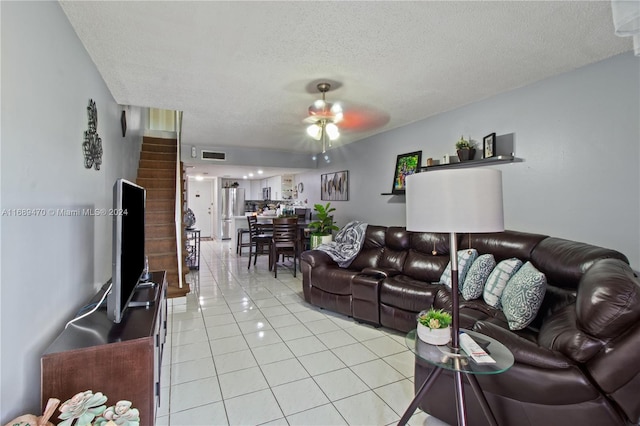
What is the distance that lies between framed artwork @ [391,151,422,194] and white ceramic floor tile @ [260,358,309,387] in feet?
9.26

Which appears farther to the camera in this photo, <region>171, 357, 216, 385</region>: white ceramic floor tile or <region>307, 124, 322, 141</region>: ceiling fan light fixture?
<region>307, 124, 322, 141</region>: ceiling fan light fixture

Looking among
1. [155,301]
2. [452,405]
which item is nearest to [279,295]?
[155,301]

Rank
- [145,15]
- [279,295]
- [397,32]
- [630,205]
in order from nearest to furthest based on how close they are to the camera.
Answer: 1. [145,15]
2. [397,32]
3. [630,205]
4. [279,295]

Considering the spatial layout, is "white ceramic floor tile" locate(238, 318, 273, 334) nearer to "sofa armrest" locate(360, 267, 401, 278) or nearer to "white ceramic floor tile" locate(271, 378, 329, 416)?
"white ceramic floor tile" locate(271, 378, 329, 416)

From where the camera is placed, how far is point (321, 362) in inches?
98.2

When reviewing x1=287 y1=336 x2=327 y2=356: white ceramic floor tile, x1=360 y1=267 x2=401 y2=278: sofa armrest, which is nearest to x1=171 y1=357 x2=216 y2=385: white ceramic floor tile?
x1=287 y1=336 x2=327 y2=356: white ceramic floor tile

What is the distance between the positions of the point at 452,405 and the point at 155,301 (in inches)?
73.5

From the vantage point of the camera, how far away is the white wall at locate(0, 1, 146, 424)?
3.75 feet

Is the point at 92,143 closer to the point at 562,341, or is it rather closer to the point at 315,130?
the point at 315,130

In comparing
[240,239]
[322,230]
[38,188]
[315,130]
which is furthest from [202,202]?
[38,188]

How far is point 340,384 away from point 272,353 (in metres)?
0.72

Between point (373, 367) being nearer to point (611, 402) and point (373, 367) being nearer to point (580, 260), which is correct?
point (611, 402)

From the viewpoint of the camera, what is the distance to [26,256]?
1.27 m

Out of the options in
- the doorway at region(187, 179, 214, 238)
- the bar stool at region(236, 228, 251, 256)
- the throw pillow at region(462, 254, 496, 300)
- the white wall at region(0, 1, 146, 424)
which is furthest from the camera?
the doorway at region(187, 179, 214, 238)
